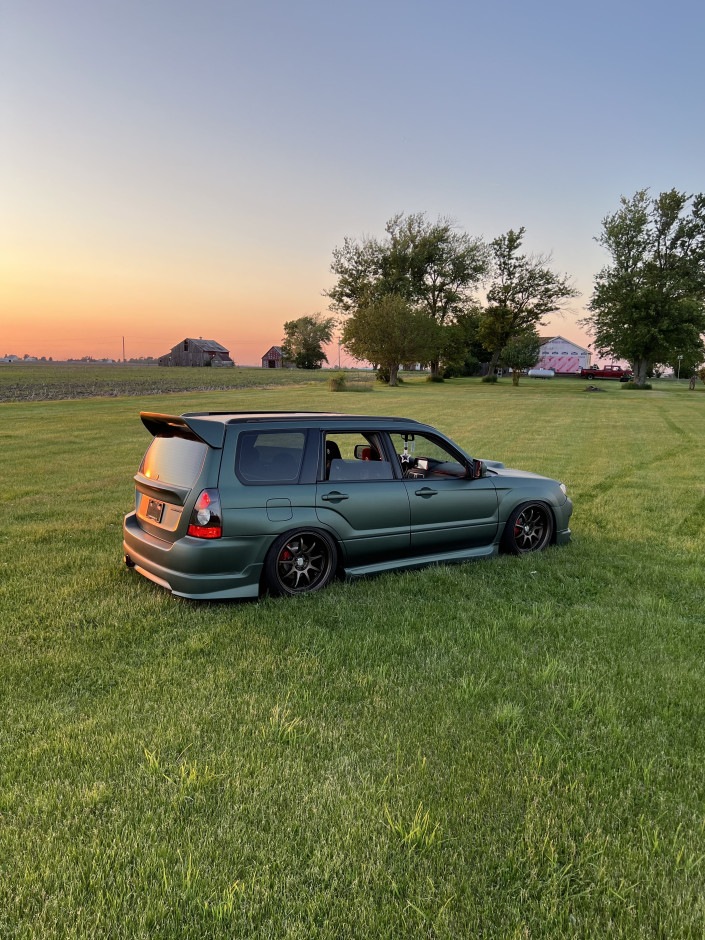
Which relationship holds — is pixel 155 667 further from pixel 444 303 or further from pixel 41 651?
pixel 444 303

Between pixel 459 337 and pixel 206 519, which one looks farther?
pixel 459 337

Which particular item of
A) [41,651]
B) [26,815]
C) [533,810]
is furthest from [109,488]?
[533,810]

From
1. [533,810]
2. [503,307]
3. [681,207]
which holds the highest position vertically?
[681,207]

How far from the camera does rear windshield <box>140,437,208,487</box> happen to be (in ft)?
15.5

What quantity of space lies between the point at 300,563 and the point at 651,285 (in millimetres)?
63606

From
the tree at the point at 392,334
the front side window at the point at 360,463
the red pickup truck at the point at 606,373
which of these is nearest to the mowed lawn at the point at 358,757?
the front side window at the point at 360,463

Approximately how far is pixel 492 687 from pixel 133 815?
6.94 ft

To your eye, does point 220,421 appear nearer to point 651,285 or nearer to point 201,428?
point 201,428

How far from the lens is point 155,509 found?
196 inches

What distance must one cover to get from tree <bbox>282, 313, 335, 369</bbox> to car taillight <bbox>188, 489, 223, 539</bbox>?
12262 centimetres

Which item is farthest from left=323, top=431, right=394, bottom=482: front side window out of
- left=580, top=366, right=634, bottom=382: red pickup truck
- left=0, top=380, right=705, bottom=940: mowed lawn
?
left=580, top=366, right=634, bottom=382: red pickup truck

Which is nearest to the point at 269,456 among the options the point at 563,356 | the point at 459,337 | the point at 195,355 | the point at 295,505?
the point at 295,505

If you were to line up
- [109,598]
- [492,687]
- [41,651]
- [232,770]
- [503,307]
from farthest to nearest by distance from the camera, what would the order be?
[503,307] < [109,598] < [41,651] < [492,687] < [232,770]

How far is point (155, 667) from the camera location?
3.73m
